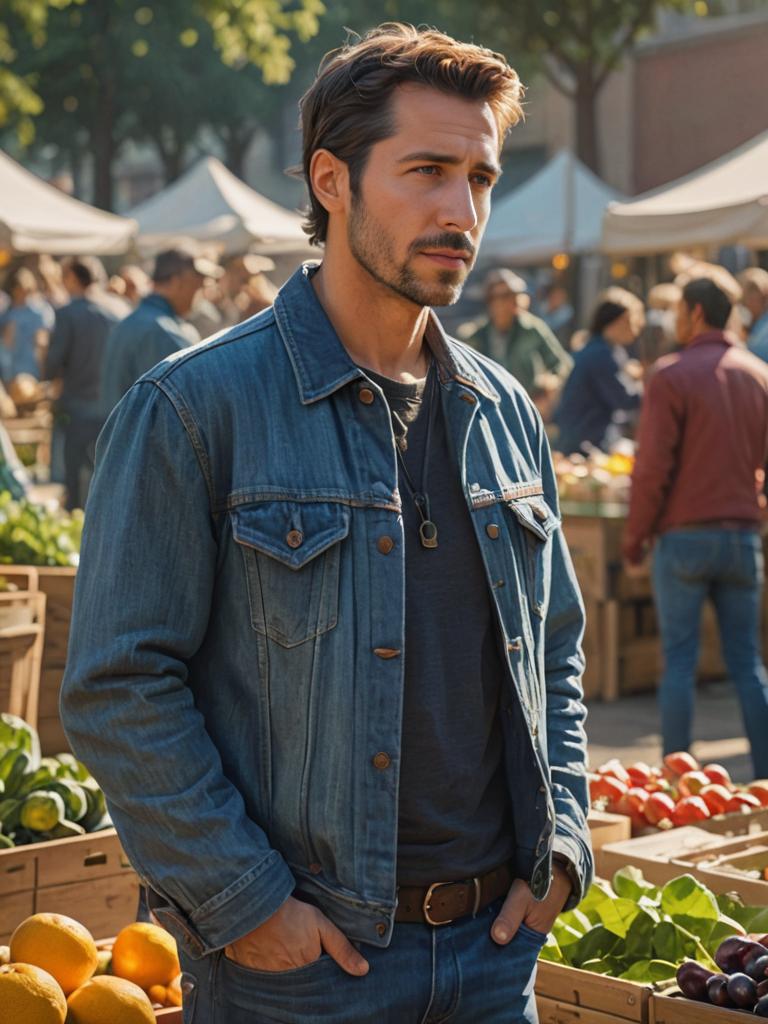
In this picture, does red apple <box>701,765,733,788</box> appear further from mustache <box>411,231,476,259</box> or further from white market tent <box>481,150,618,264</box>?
white market tent <box>481,150,618,264</box>

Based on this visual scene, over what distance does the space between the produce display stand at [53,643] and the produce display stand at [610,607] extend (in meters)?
3.60

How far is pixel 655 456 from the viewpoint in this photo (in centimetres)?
771

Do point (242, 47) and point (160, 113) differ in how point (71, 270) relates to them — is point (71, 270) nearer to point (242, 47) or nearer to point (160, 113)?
point (242, 47)

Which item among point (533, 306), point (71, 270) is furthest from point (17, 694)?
point (533, 306)

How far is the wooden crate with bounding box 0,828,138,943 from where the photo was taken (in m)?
4.54

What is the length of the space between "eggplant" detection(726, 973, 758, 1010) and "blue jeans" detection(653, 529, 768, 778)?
414cm

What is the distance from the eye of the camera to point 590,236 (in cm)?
2091

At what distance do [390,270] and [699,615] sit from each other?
5.55 m

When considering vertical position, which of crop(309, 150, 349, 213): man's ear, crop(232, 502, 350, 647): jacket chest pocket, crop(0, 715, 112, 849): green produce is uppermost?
crop(309, 150, 349, 213): man's ear

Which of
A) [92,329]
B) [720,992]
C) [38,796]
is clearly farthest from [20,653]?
[92,329]

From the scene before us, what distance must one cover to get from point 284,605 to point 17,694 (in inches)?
157

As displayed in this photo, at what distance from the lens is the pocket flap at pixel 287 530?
94.5 inches

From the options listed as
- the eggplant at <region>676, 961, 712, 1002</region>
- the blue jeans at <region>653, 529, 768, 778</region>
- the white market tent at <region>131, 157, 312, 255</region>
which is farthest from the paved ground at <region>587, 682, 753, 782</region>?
Result: the white market tent at <region>131, 157, 312, 255</region>

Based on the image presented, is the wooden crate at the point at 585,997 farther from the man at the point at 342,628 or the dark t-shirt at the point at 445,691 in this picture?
the dark t-shirt at the point at 445,691
